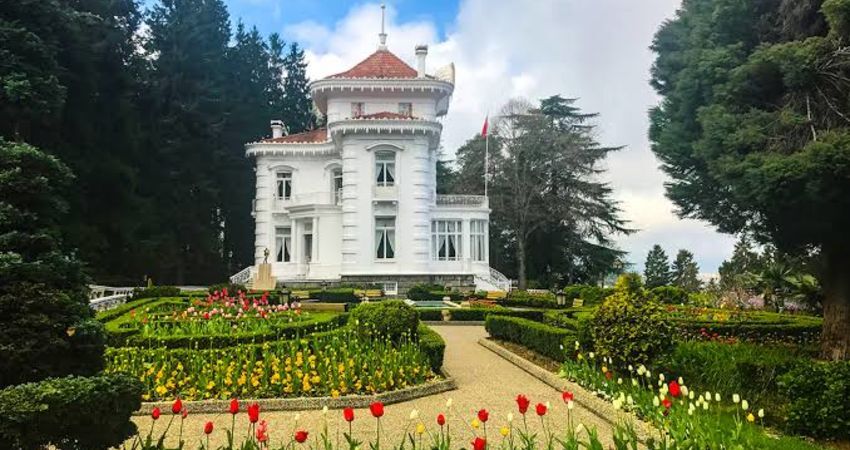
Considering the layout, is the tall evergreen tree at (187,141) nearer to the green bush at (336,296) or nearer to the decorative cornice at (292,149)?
the decorative cornice at (292,149)

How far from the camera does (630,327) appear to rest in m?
10.0

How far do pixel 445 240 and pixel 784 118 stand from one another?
987 inches

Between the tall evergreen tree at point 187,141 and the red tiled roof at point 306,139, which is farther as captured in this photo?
the red tiled roof at point 306,139

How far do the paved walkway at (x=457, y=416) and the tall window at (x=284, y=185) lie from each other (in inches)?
1135

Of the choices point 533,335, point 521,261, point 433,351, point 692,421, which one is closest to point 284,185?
point 521,261

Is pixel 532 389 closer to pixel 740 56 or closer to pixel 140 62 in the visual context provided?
pixel 740 56

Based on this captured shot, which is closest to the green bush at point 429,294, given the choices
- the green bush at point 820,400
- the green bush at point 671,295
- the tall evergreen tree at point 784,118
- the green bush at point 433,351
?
the green bush at point 671,295

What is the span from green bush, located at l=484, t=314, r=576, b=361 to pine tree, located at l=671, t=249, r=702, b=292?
94.7 feet

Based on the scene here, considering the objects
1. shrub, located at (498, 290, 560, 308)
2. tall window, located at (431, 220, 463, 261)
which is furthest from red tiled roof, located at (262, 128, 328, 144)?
shrub, located at (498, 290, 560, 308)

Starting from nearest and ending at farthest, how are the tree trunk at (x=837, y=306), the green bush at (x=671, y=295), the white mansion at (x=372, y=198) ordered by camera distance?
the tree trunk at (x=837, y=306)
the green bush at (x=671, y=295)
the white mansion at (x=372, y=198)

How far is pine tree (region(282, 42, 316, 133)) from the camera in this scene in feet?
176

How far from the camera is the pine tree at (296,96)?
176 feet

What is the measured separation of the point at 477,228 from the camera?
120 feet

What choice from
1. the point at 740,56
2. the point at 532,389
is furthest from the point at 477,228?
the point at 532,389
